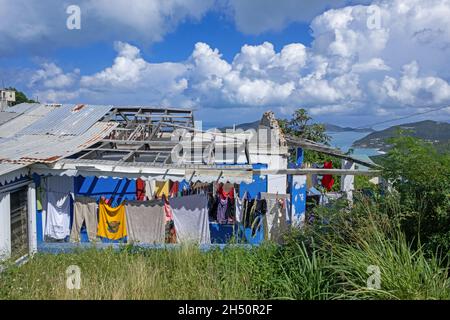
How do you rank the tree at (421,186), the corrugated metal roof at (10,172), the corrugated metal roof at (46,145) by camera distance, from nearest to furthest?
the tree at (421,186) < the corrugated metal roof at (10,172) < the corrugated metal roof at (46,145)

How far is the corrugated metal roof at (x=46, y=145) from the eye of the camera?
26.7ft

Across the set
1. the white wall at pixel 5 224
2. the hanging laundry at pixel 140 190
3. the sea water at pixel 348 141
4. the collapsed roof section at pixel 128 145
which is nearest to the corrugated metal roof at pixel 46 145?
the collapsed roof section at pixel 128 145

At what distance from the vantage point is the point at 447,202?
5332 millimetres

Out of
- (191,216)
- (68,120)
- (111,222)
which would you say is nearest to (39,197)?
(111,222)

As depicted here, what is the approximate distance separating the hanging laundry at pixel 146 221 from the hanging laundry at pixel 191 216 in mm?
335

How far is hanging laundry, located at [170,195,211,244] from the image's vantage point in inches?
348

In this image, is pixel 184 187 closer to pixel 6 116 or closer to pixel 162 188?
pixel 162 188

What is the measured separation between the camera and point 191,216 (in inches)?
351

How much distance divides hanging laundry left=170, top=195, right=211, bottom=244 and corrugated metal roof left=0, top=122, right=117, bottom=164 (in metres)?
2.87

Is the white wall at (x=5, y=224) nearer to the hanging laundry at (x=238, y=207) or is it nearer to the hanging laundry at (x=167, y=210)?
the hanging laundry at (x=167, y=210)

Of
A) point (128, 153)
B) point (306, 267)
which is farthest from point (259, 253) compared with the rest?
point (128, 153)

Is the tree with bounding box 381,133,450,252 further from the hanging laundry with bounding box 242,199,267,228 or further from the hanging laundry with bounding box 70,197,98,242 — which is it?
the hanging laundry with bounding box 70,197,98,242
